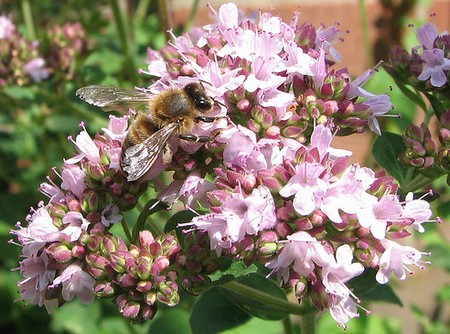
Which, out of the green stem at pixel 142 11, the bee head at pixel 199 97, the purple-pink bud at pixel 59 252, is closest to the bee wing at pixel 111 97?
the bee head at pixel 199 97

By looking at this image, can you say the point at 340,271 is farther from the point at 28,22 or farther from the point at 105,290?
the point at 28,22

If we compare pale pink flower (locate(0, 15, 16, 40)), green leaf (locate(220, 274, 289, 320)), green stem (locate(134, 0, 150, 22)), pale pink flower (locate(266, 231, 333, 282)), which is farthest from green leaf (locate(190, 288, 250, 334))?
green stem (locate(134, 0, 150, 22))

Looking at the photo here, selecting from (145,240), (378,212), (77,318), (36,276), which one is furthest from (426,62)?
(77,318)

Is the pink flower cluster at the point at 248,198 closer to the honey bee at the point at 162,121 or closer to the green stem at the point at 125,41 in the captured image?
the honey bee at the point at 162,121

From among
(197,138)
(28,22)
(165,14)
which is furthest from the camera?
(28,22)

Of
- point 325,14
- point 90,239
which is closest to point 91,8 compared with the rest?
point 325,14

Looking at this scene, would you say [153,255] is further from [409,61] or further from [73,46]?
[73,46]

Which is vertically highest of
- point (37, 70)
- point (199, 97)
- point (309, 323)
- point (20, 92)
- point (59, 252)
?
point (199, 97)
